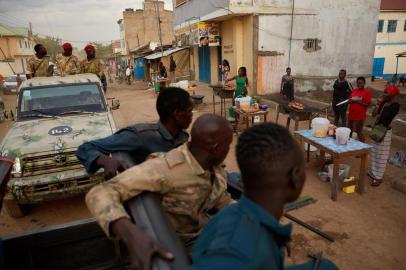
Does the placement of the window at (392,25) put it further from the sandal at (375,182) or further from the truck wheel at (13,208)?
→ the truck wheel at (13,208)

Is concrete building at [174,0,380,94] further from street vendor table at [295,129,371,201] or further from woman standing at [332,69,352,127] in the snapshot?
street vendor table at [295,129,371,201]

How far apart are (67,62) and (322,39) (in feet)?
37.9

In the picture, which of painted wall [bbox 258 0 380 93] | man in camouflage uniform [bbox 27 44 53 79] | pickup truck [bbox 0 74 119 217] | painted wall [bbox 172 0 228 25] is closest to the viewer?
pickup truck [bbox 0 74 119 217]

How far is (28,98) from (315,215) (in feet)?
16.9

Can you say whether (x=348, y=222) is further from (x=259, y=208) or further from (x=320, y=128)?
(x=259, y=208)

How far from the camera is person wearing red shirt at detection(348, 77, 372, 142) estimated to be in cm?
669

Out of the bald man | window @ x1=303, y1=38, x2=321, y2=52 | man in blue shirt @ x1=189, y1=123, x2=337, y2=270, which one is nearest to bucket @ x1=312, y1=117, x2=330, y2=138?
the bald man

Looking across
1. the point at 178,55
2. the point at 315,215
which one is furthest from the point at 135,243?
→ the point at 178,55

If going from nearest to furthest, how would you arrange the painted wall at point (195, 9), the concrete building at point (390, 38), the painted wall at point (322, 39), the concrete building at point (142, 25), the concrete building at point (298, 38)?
1. the concrete building at point (298, 38)
2. the painted wall at point (322, 39)
3. the painted wall at point (195, 9)
4. the concrete building at point (390, 38)
5. the concrete building at point (142, 25)

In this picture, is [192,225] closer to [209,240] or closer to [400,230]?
[209,240]

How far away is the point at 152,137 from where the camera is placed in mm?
2430

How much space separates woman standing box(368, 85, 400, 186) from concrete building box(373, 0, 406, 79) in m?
26.8

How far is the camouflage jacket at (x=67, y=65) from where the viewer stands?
7.73 meters

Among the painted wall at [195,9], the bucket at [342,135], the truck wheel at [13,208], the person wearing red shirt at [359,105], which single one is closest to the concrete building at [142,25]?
the painted wall at [195,9]
